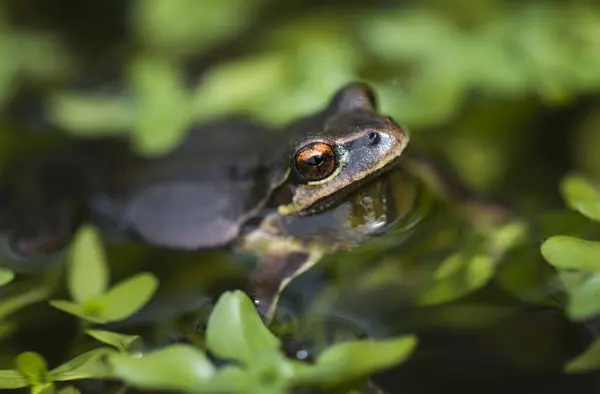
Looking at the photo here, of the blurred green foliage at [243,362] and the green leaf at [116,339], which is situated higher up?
the green leaf at [116,339]

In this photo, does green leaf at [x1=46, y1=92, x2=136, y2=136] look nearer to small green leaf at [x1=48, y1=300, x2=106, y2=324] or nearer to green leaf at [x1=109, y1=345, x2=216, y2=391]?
small green leaf at [x1=48, y1=300, x2=106, y2=324]

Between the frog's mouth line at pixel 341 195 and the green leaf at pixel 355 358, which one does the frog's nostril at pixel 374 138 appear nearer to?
the frog's mouth line at pixel 341 195

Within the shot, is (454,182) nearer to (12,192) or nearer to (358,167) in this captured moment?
(358,167)

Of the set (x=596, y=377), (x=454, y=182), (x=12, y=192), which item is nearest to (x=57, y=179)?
(x=12, y=192)

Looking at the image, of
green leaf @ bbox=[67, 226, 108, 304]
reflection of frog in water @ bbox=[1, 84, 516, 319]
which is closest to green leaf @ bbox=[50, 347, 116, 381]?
green leaf @ bbox=[67, 226, 108, 304]

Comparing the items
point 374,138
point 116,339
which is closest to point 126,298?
point 116,339

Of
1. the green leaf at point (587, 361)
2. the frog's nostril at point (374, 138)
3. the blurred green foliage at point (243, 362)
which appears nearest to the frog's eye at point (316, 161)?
the frog's nostril at point (374, 138)
